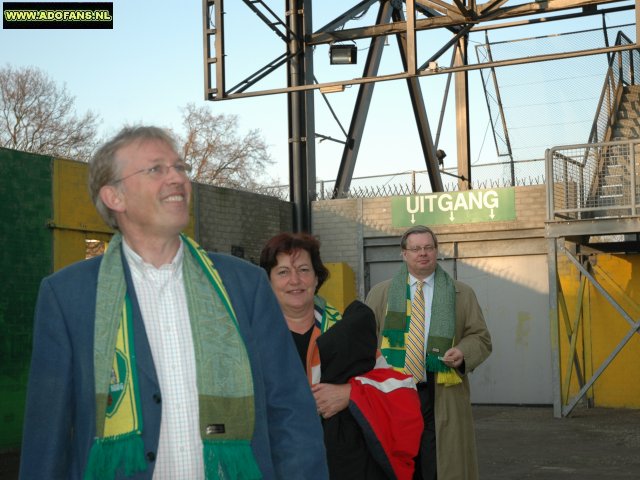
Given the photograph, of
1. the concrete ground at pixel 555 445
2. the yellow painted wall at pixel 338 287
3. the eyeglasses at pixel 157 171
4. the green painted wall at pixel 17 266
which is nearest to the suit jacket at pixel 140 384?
the eyeglasses at pixel 157 171

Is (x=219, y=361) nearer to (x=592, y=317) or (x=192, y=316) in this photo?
(x=192, y=316)

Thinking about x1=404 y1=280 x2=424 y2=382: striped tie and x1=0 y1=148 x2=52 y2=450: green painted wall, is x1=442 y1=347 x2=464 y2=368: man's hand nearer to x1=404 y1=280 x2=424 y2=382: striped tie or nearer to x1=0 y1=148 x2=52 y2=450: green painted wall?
x1=404 y1=280 x2=424 y2=382: striped tie

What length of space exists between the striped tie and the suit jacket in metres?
3.92

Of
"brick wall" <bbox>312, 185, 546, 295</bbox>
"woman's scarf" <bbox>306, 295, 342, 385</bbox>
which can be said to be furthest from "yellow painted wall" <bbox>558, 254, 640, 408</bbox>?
"woman's scarf" <bbox>306, 295, 342, 385</bbox>

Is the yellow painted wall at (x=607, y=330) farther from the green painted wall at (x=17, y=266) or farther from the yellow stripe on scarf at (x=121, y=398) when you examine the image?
the yellow stripe on scarf at (x=121, y=398)

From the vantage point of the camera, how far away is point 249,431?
2885 millimetres

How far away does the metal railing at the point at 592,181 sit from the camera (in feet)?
51.5

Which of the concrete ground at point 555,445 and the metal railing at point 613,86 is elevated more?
the metal railing at point 613,86

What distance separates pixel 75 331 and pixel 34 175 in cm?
1158

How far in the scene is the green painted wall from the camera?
13430 millimetres

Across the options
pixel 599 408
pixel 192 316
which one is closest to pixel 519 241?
pixel 599 408

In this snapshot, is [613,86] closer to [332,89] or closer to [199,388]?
[332,89]

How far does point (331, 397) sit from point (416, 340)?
2.63 m

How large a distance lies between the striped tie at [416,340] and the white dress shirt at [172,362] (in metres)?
4.04
